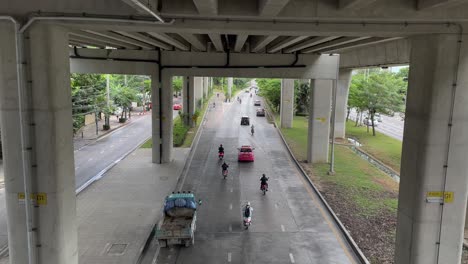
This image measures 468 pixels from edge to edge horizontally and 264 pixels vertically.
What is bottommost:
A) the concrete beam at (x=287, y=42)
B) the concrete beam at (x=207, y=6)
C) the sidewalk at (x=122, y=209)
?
the sidewalk at (x=122, y=209)

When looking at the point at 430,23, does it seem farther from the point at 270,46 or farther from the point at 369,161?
the point at 369,161

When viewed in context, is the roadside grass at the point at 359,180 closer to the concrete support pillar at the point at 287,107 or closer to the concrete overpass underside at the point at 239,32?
the concrete overpass underside at the point at 239,32

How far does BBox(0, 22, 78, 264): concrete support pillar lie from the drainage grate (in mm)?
3119

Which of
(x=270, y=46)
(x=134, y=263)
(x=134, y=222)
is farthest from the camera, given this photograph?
(x=270, y=46)

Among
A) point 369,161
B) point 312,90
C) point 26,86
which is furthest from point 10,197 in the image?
point 369,161

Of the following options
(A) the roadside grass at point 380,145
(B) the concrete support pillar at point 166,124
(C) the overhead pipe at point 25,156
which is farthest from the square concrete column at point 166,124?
(C) the overhead pipe at point 25,156

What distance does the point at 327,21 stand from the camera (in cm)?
1128

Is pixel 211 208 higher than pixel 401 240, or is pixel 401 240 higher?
pixel 401 240

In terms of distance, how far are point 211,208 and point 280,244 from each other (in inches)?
197

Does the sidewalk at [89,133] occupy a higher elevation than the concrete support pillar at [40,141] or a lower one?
lower

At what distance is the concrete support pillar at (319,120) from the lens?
29531mm

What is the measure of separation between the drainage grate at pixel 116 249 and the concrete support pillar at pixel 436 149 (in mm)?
9307

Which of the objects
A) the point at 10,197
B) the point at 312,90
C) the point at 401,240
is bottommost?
the point at 401,240

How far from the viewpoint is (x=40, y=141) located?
10.6 m
